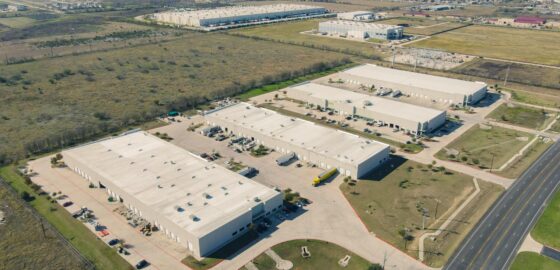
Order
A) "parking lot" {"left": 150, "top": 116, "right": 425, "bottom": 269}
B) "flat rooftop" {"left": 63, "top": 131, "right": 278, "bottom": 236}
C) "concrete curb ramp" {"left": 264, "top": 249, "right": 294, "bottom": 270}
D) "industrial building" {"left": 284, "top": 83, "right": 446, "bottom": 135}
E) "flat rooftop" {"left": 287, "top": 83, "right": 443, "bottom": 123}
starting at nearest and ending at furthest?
1. "concrete curb ramp" {"left": 264, "top": 249, "right": 294, "bottom": 270}
2. "parking lot" {"left": 150, "top": 116, "right": 425, "bottom": 269}
3. "flat rooftop" {"left": 63, "top": 131, "right": 278, "bottom": 236}
4. "industrial building" {"left": 284, "top": 83, "right": 446, "bottom": 135}
5. "flat rooftop" {"left": 287, "top": 83, "right": 443, "bottom": 123}

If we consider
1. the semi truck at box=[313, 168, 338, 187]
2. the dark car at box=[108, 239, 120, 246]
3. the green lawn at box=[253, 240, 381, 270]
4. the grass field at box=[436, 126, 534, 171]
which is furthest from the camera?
the grass field at box=[436, 126, 534, 171]

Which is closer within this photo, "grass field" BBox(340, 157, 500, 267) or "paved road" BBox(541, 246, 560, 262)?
"paved road" BBox(541, 246, 560, 262)

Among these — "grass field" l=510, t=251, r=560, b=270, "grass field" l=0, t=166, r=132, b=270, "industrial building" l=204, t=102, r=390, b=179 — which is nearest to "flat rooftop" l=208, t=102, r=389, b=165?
"industrial building" l=204, t=102, r=390, b=179

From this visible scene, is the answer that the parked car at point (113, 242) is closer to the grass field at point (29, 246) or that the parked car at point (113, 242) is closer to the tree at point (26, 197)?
the grass field at point (29, 246)

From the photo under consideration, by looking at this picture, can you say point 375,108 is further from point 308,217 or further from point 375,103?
point 308,217

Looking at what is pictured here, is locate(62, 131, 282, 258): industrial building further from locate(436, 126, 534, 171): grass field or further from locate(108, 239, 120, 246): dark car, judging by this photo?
locate(436, 126, 534, 171): grass field

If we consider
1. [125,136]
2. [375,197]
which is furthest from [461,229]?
[125,136]

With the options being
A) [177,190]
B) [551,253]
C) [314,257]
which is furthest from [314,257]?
[551,253]

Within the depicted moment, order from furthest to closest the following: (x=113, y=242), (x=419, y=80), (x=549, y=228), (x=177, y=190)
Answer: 1. (x=419, y=80)
2. (x=177, y=190)
3. (x=549, y=228)
4. (x=113, y=242)
